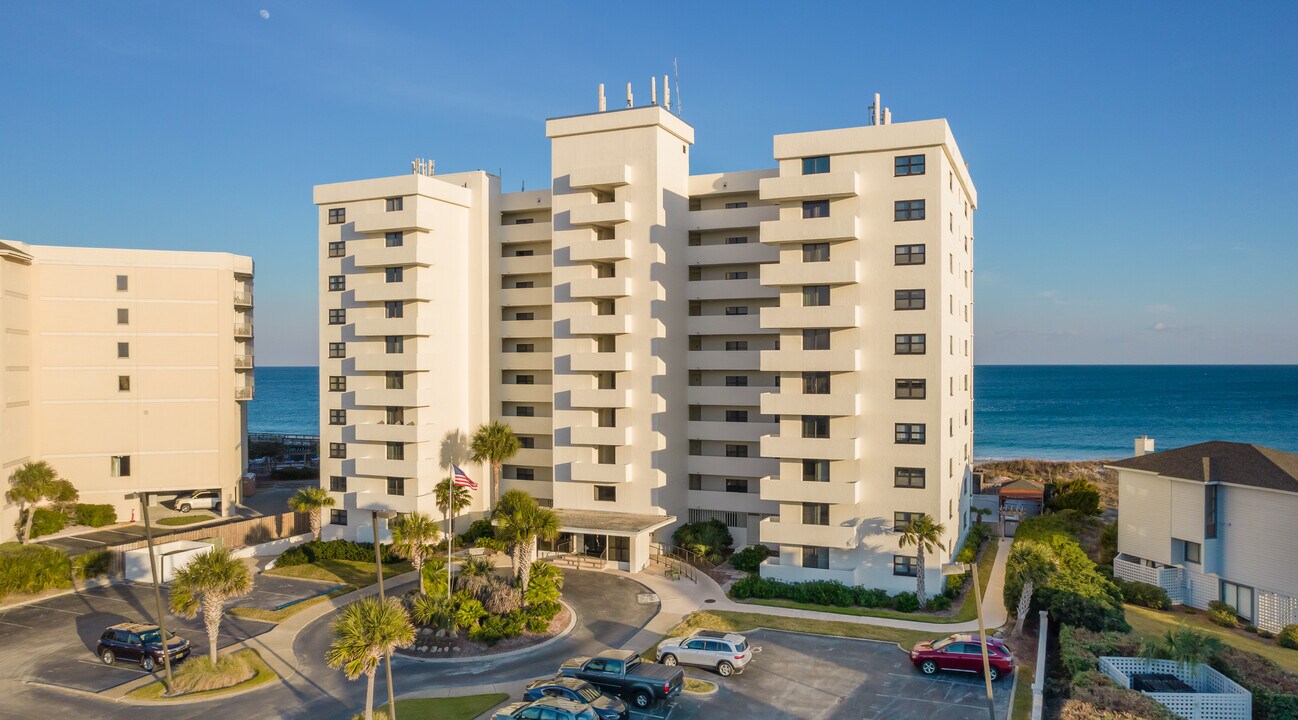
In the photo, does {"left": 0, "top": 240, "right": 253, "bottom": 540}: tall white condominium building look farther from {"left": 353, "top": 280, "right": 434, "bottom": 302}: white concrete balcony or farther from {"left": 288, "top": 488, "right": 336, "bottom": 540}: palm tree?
{"left": 353, "top": 280, "right": 434, "bottom": 302}: white concrete balcony

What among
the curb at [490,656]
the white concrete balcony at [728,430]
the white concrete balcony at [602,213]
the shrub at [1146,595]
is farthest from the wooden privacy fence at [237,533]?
the shrub at [1146,595]

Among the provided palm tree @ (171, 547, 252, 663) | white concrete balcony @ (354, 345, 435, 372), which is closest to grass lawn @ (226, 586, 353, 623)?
palm tree @ (171, 547, 252, 663)

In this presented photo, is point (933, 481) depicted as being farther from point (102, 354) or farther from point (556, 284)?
point (102, 354)

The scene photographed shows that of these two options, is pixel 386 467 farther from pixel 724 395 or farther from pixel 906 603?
pixel 906 603

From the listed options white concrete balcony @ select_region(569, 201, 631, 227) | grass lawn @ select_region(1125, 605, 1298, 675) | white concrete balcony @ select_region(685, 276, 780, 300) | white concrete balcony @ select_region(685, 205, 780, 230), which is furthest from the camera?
white concrete balcony @ select_region(685, 205, 780, 230)

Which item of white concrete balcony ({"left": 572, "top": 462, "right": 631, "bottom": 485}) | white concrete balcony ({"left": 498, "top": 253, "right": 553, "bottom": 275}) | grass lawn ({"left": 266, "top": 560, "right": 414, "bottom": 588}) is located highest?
white concrete balcony ({"left": 498, "top": 253, "right": 553, "bottom": 275})

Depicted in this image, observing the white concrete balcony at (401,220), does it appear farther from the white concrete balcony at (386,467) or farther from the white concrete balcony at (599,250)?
the white concrete balcony at (386,467)

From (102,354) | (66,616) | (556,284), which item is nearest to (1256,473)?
(556,284)
